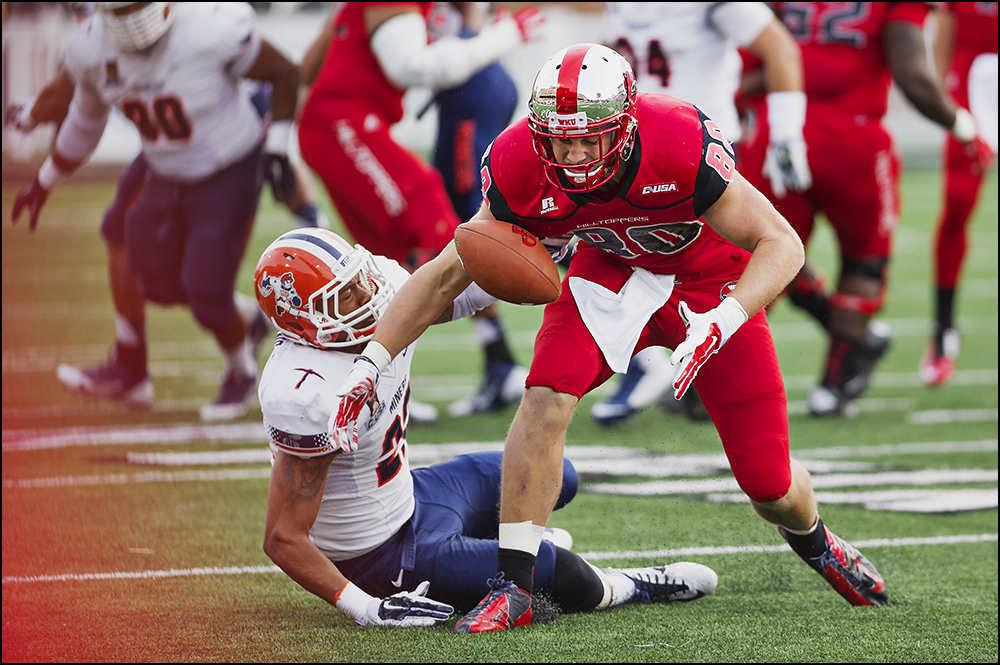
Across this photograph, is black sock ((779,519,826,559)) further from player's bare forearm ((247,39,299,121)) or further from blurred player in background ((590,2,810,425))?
player's bare forearm ((247,39,299,121))

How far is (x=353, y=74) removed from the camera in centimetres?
555

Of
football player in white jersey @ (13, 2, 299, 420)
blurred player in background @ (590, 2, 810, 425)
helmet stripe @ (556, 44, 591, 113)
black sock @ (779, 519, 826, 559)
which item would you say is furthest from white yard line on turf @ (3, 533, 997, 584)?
football player in white jersey @ (13, 2, 299, 420)

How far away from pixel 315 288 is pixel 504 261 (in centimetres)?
44

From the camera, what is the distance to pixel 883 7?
5.38 m

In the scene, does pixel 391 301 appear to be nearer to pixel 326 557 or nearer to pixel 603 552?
pixel 326 557

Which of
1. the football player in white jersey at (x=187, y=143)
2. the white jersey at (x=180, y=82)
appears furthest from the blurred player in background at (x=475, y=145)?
the white jersey at (x=180, y=82)

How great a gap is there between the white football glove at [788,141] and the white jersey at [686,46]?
22 cm

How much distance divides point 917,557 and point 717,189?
1.46 meters

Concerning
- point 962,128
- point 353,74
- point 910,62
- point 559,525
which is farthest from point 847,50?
point 559,525

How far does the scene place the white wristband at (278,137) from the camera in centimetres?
538

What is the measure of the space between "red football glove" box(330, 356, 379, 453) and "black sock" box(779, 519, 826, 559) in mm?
1167

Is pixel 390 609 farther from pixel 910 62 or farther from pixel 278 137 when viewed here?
pixel 910 62

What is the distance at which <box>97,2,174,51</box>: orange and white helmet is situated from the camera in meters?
4.96

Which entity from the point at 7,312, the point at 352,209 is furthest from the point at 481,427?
the point at 7,312
